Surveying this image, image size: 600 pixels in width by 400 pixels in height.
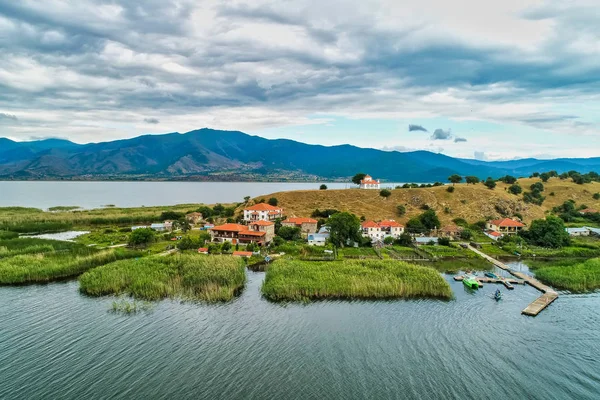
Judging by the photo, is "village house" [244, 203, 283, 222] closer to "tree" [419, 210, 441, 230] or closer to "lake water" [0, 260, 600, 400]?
"tree" [419, 210, 441, 230]

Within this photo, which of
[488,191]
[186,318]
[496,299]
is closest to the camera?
[186,318]

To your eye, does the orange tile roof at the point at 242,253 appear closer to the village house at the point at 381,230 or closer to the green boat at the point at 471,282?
the village house at the point at 381,230

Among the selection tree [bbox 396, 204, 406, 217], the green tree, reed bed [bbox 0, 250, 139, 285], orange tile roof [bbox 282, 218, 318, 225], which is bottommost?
reed bed [bbox 0, 250, 139, 285]

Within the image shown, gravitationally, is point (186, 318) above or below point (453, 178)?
below

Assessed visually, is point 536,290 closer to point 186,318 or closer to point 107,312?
point 186,318

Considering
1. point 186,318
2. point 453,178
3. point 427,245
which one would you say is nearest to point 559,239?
point 427,245

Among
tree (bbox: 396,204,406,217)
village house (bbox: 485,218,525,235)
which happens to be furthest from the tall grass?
tree (bbox: 396,204,406,217)
